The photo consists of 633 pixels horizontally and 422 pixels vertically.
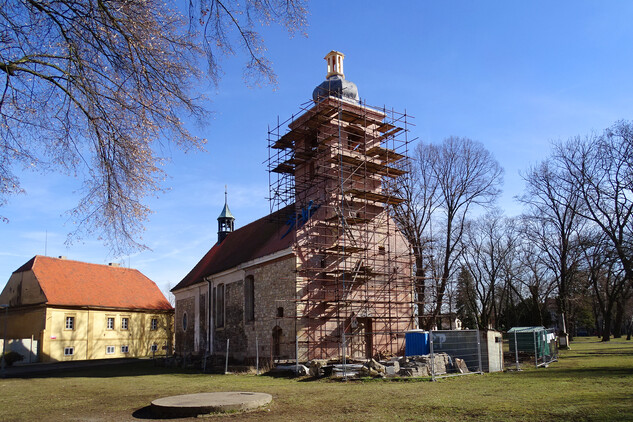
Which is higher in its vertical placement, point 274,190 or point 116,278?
point 274,190

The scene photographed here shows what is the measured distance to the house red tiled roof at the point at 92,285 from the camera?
126 ft

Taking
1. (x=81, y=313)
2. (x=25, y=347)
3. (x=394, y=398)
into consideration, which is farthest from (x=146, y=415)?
(x=81, y=313)

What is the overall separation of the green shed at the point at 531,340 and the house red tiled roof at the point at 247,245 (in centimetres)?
1106

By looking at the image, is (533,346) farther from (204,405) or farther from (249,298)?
(204,405)

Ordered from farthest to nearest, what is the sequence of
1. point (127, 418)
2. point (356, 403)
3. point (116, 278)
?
point (116, 278) → point (356, 403) → point (127, 418)

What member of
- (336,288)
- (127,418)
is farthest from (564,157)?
(127,418)

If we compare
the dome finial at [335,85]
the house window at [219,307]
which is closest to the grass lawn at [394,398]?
the house window at [219,307]

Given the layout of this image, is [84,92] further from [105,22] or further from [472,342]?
[472,342]

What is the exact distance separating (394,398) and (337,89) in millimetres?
19950

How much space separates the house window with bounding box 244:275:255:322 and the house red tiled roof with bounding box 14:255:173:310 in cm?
1766

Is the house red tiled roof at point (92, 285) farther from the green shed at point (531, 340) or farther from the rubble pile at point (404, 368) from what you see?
the green shed at point (531, 340)

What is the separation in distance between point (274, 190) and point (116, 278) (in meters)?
23.2

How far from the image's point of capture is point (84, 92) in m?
7.51

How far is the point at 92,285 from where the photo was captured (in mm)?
41562
